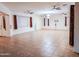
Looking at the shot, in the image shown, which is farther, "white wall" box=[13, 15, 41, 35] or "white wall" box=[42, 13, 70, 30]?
"white wall" box=[13, 15, 41, 35]

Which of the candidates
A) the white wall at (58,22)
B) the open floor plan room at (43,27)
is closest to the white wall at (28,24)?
the open floor plan room at (43,27)

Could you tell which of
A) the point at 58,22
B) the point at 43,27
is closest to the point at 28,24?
the point at 43,27

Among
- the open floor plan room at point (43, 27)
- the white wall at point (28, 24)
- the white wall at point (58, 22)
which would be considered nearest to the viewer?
the open floor plan room at point (43, 27)

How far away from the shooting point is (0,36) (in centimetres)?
407

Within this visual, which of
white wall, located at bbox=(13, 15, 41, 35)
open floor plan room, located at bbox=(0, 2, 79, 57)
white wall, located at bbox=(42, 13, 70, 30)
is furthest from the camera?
white wall, located at bbox=(13, 15, 41, 35)

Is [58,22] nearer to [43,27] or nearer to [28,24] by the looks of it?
[43,27]

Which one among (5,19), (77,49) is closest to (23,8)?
(77,49)

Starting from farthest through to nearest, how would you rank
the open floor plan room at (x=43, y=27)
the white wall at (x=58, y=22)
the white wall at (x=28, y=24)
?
the white wall at (x=28, y=24)
the white wall at (x=58, y=22)
the open floor plan room at (x=43, y=27)

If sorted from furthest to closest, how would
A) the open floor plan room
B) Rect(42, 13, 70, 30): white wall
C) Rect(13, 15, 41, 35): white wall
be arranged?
Rect(13, 15, 41, 35): white wall, Rect(42, 13, 70, 30): white wall, the open floor plan room

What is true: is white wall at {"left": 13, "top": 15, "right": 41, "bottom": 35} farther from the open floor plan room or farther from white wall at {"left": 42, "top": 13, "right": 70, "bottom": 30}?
white wall at {"left": 42, "top": 13, "right": 70, "bottom": 30}

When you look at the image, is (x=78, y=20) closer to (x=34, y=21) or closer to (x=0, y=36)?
(x=34, y=21)

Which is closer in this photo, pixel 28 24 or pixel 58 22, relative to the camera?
pixel 58 22

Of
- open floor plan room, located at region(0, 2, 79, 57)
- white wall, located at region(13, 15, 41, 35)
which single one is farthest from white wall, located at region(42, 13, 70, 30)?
white wall, located at region(13, 15, 41, 35)

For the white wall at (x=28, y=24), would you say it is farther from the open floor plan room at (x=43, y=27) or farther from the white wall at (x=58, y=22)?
the white wall at (x=58, y=22)
